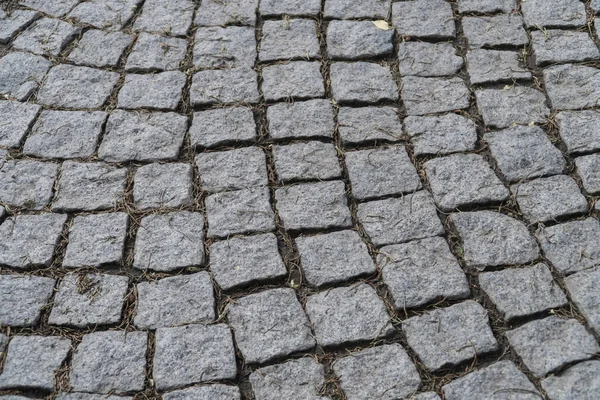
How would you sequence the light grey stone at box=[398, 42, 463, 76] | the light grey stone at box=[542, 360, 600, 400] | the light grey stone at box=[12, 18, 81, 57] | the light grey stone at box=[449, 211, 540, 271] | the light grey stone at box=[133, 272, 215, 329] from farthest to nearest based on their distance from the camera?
the light grey stone at box=[12, 18, 81, 57] → the light grey stone at box=[398, 42, 463, 76] → the light grey stone at box=[449, 211, 540, 271] → the light grey stone at box=[133, 272, 215, 329] → the light grey stone at box=[542, 360, 600, 400]

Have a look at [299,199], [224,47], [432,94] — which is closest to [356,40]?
[432,94]

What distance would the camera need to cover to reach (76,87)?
12.4ft

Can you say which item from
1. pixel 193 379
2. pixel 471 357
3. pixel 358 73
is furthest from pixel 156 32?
pixel 471 357

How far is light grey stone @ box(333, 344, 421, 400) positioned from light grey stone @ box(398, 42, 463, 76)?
1.52m

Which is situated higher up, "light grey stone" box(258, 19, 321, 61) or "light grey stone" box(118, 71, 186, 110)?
"light grey stone" box(258, 19, 321, 61)

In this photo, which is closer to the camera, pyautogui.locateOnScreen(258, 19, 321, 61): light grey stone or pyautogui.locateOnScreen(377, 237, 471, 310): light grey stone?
pyautogui.locateOnScreen(377, 237, 471, 310): light grey stone

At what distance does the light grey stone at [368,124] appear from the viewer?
341 centimetres

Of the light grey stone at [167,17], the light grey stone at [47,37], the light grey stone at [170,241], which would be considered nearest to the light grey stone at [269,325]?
the light grey stone at [170,241]

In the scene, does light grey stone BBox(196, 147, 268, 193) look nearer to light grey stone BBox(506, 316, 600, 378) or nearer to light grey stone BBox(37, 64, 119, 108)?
light grey stone BBox(37, 64, 119, 108)

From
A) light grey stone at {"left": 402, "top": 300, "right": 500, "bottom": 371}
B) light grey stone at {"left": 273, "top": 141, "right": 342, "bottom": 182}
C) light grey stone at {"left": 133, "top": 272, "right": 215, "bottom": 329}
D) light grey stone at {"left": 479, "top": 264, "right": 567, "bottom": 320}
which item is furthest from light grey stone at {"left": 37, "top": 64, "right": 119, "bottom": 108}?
light grey stone at {"left": 479, "top": 264, "right": 567, "bottom": 320}

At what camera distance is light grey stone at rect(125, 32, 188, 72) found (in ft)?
12.7

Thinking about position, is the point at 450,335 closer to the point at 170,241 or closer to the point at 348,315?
the point at 348,315

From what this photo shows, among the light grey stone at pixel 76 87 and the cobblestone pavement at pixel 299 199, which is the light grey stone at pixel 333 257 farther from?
the light grey stone at pixel 76 87

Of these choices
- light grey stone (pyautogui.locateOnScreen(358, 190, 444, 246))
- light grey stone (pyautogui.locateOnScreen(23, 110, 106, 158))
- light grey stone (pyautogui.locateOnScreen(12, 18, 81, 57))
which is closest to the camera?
light grey stone (pyautogui.locateOnScreen(358, 190, 444, 246))
